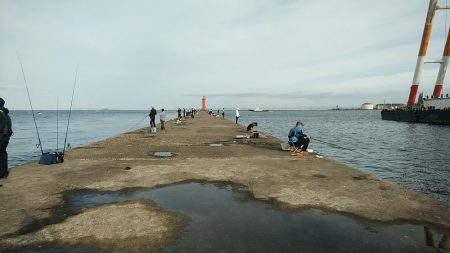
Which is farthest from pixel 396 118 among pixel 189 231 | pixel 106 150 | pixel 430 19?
pixel 189 231

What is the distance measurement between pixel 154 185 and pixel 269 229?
3.82m

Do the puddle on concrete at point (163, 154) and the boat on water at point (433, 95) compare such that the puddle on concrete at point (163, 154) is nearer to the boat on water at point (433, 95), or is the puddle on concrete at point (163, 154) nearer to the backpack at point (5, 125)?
the backpack at point (5, 125)

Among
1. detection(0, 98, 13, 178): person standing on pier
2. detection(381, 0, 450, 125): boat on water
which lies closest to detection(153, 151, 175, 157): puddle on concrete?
detection(0, 98, 13, 178): person standing on pier

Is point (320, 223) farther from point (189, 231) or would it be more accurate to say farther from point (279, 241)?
point (189, 231)

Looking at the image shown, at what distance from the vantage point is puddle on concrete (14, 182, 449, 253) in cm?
435

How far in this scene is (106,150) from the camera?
46.2 feet

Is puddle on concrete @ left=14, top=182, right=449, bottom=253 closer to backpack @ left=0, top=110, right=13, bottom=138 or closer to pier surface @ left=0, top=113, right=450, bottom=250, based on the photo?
pier surface @ left=0, top=113, right=450, bottom=250

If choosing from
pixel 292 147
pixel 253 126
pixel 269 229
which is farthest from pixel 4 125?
pixel 253 126

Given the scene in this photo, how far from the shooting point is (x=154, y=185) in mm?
7750

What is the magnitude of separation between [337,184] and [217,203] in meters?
3.57

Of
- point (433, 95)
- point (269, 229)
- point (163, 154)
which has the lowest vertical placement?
point (163, 154)

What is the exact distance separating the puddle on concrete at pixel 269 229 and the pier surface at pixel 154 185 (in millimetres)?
340

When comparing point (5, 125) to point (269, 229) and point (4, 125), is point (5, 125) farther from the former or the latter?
point (269, 229)

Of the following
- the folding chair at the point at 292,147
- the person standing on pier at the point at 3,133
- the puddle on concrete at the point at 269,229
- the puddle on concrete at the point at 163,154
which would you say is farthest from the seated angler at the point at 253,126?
the person standing on pier at the point at 3,133
